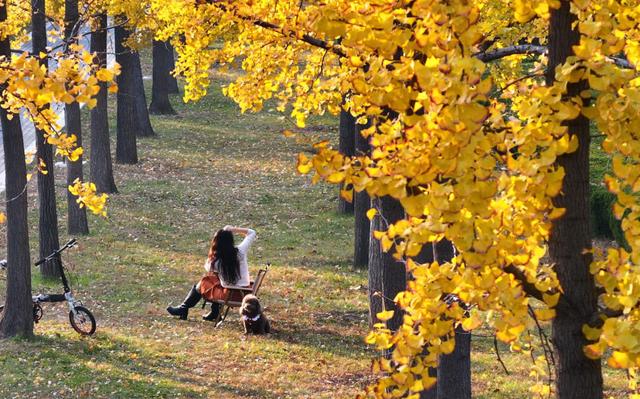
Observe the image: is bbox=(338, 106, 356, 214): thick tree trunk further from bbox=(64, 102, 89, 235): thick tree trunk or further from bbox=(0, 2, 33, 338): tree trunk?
bbox=(0, 2, 33, 338): tree trunk

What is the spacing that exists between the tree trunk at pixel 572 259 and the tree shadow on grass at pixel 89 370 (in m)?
5.67

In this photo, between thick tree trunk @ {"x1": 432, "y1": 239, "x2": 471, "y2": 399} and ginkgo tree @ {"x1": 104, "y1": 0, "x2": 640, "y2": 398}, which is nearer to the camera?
ginkgo tree @ {"x1": 104, "y1": 0, "x2": 640, "y2": 398}

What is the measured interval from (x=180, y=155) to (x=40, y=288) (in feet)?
35.8

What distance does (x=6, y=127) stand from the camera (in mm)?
10547

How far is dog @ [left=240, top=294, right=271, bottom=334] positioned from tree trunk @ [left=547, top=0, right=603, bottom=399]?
293 inches

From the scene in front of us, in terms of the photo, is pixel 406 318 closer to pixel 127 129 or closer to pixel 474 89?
pixel 474 89

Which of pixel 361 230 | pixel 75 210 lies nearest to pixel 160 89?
pixel 75 210

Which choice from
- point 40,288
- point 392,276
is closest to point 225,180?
point 40,288

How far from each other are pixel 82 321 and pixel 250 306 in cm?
185

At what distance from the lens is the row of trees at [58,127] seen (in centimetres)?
521

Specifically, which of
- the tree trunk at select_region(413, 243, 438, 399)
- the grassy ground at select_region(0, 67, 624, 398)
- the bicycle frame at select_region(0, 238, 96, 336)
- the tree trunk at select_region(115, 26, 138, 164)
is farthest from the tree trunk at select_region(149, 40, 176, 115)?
the tree trunk at select_region(413, 243, 438, 399)

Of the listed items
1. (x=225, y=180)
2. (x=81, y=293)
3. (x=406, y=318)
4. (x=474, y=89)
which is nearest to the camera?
(x=474, y=89)

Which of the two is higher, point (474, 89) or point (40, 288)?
point (474, 89)

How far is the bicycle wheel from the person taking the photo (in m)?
11.2
